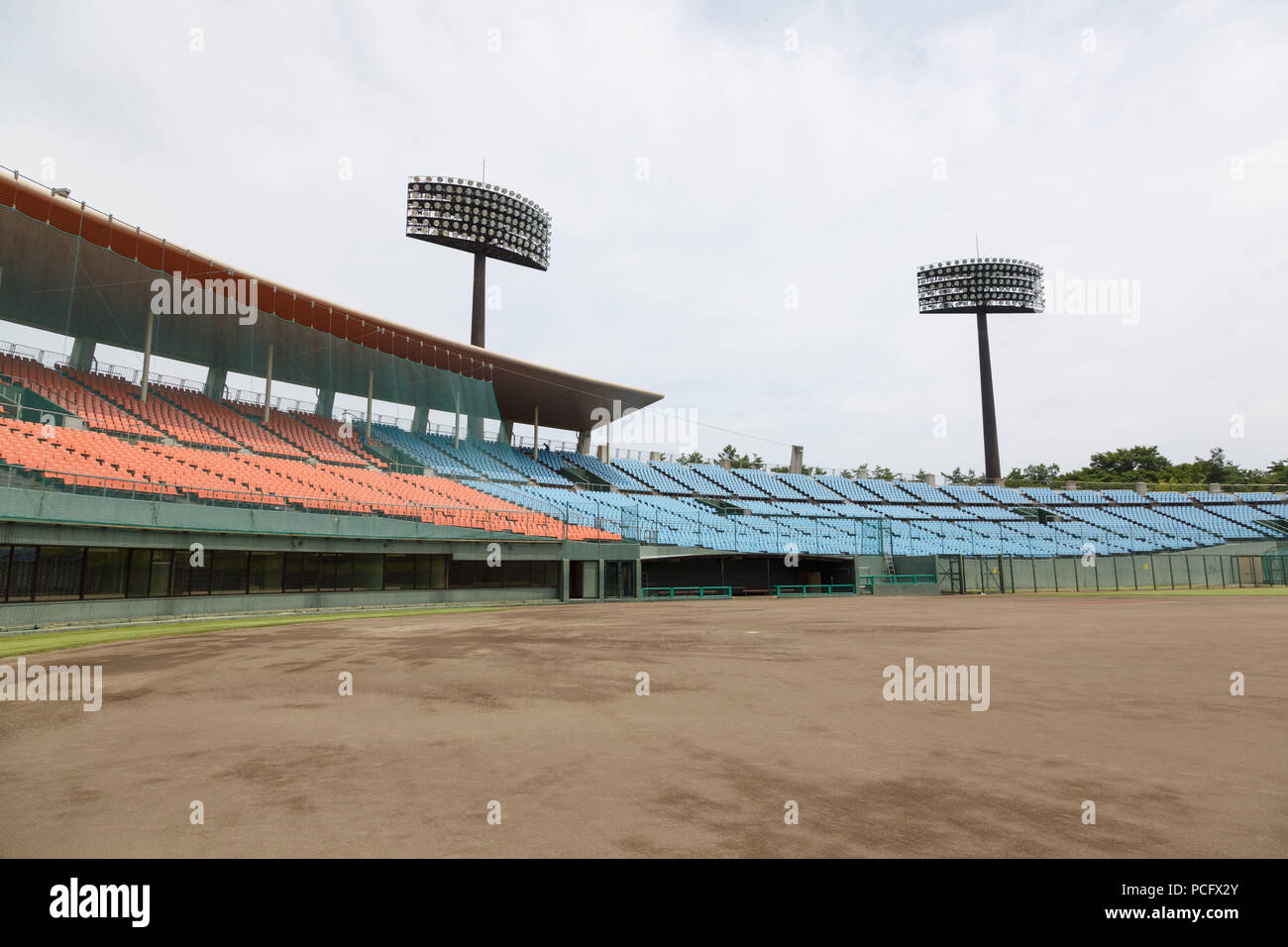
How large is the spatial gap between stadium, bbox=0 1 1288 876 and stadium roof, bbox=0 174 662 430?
0.17 meters

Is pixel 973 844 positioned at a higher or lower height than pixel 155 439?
lower

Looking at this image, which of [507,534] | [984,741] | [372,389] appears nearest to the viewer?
[984,741]

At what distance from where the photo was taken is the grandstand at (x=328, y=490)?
778 inches

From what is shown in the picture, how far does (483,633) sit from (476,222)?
39.2 metres

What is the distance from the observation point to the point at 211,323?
98.6 feet

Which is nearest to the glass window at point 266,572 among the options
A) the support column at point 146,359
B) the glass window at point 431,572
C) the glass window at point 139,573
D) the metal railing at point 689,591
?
the glass window at point 139,573

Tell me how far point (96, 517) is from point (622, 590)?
21.9 meters

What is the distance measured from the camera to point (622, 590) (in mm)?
34156

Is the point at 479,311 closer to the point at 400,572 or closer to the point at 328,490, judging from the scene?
the point at 328,490

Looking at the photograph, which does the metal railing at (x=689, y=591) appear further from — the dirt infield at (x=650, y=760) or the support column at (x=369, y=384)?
the dirt infield at (x=650, y=760)

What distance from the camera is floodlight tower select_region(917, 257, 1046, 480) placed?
67.7 m

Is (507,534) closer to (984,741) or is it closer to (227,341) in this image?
(227,341)

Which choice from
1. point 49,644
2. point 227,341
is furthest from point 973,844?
point 227,341

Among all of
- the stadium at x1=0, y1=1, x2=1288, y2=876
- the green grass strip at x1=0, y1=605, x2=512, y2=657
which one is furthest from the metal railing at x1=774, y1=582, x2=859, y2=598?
the green grass strip at x1=0, y1=605, x2=512, y2=657
